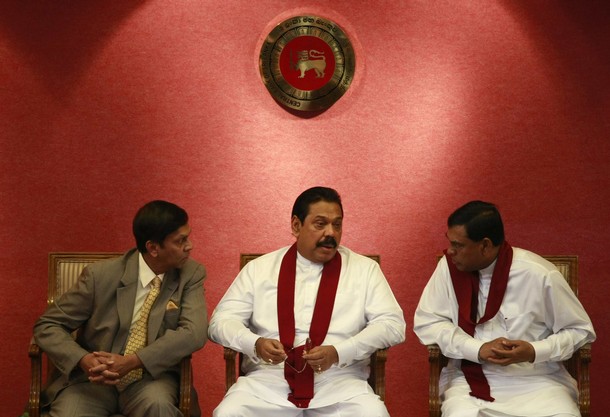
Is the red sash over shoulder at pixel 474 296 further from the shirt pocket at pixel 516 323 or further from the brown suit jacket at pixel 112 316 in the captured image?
the brown suit jacket at pixel 112 316

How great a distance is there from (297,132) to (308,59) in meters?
0.47

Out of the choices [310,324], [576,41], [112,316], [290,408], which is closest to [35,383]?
[112,316]

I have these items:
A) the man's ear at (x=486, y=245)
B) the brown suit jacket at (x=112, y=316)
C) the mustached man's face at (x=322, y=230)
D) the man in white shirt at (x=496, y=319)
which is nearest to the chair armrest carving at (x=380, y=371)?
the man in white shirt at (x=496, y=319)

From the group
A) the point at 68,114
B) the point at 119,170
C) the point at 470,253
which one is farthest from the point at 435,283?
the point at 68,114

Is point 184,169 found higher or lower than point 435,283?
higher

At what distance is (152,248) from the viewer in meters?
4.89

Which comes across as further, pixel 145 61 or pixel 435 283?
pixel 145 61

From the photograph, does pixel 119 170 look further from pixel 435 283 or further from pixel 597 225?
pixel 597 225

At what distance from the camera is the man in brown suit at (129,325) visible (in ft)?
15.4

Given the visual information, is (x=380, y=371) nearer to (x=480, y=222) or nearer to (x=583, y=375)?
(x=480, y=222)

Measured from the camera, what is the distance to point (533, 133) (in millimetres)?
6129

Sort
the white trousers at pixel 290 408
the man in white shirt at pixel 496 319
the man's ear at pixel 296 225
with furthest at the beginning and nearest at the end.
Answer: the man's ear at pixel 296 225 < the man in white shirt at pixel 496 319 < the white trousers at pixel 290 408

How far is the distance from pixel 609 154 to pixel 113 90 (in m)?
3.18

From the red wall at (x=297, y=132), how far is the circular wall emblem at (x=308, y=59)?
8 centimetres
